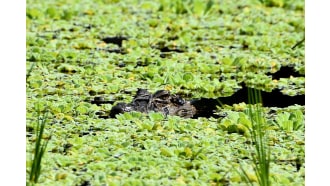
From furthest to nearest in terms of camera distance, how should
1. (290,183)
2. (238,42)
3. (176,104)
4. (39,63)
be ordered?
(238,42)
(39,63)
(176,104)
(290,183)

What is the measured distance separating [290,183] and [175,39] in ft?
9.14

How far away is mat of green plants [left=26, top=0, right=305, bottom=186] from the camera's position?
526 centimetres

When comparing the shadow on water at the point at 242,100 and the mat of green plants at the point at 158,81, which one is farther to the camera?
the shadow on water at the point at 242,100

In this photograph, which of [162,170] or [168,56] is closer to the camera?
[162,170]

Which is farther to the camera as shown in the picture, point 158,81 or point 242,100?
point 158,81

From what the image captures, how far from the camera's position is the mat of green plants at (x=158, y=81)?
207 inches

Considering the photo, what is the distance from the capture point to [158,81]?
664cm

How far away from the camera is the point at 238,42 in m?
7.57

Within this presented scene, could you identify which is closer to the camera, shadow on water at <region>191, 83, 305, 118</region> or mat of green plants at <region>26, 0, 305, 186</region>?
mat of green plants at <region>26, 0, 305, 186</region>

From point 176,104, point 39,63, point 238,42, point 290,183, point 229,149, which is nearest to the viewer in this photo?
point 290,183

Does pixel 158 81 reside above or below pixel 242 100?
above

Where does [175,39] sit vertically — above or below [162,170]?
above
